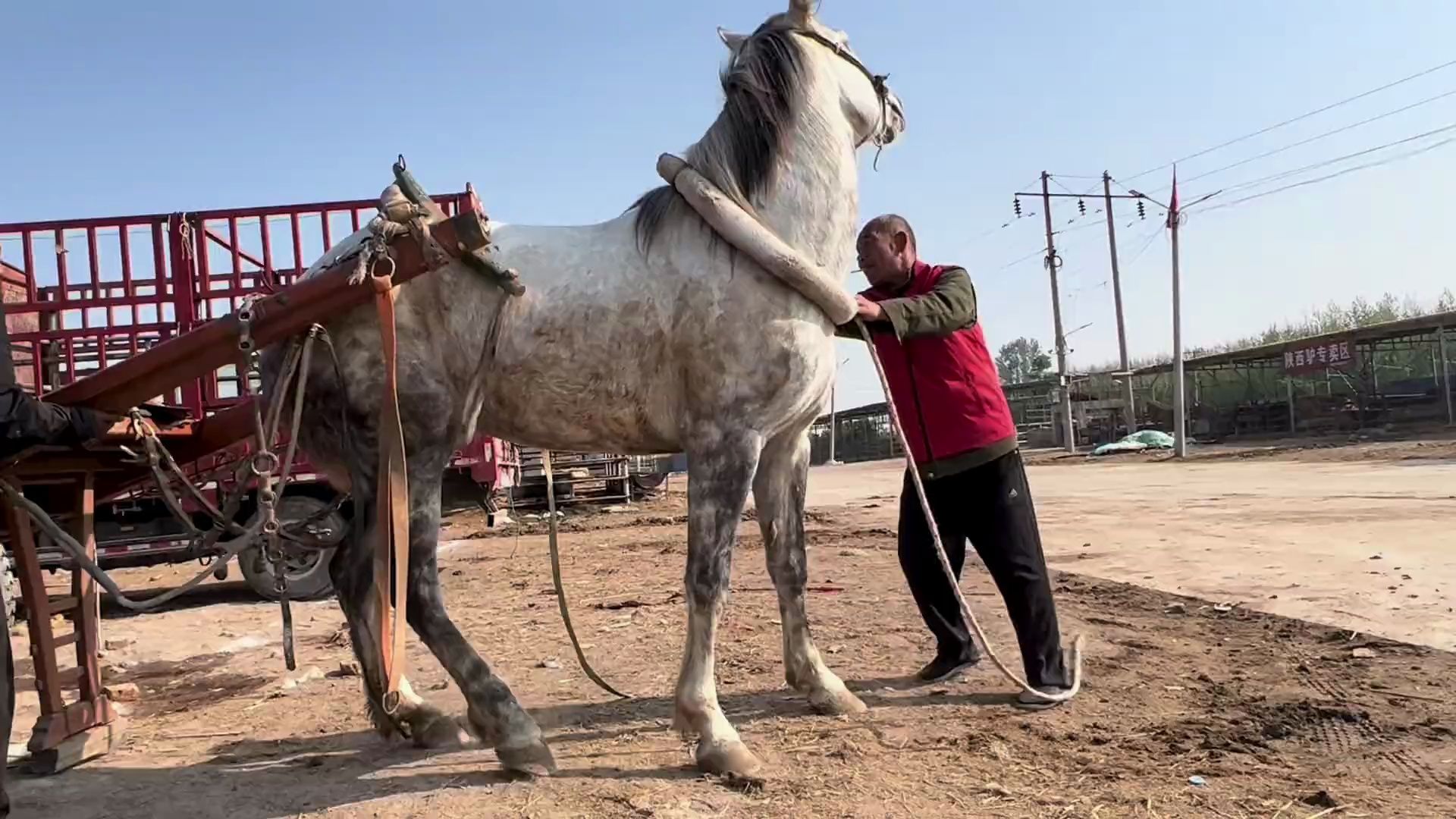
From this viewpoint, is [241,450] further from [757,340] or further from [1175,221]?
[1175,221]

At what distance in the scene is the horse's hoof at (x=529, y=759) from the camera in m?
2.97

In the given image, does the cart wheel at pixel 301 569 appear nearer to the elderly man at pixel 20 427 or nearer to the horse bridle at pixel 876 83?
the elderly man at pixel 20 427

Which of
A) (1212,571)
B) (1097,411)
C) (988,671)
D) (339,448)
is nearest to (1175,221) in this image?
(1097,411)

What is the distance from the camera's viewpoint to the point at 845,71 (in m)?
3.56

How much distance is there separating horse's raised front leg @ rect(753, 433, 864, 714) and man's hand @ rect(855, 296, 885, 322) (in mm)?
517

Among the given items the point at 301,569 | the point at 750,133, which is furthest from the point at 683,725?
the point at 301,569

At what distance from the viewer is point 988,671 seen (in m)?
4.15

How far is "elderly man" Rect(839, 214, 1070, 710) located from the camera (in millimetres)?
3703

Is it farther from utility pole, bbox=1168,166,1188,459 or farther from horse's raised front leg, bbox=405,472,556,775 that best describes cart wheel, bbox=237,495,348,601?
utility pole, bbox=1168,166,1188,459

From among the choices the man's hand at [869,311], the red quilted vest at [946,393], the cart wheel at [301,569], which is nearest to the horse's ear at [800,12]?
the man's hand at [869,311]

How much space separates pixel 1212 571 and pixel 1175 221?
21.5m

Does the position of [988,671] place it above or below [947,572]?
below

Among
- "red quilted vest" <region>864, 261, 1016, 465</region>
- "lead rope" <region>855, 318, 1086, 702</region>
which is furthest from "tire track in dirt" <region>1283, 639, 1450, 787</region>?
"red quilted vest" <region>864, 261, 1016, 465</region>

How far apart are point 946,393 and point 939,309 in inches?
15.4
